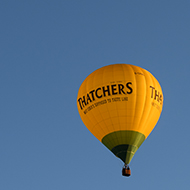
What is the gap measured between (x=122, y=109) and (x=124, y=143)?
8.65 feet

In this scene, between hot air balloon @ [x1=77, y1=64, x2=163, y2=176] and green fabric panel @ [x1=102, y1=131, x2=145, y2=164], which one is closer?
green fabric panel @ [x1=102, y1=131, x2=145, y2=164]

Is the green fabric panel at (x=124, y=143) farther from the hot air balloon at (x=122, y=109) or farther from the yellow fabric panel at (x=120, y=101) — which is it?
the yellow fabric panel at (x=120, y=101)

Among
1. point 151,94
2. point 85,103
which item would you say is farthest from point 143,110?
point 85,103

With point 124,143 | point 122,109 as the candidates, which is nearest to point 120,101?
point 122,109

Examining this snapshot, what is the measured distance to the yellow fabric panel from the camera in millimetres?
51406

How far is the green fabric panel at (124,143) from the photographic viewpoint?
5119 cm

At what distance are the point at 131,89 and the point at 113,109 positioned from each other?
213cm

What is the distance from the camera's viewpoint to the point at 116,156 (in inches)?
2032

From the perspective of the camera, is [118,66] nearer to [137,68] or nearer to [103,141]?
[137,68]

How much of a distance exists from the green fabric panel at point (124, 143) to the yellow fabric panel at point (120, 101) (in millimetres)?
397

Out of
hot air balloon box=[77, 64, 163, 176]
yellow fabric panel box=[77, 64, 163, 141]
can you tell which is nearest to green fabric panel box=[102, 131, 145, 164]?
hot air balloon box=[77, 64, 163, 176]

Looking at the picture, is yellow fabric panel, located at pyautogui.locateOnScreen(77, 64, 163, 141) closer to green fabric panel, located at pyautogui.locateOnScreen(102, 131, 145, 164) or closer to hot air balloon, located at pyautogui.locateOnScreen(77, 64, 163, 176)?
hot air balloon, located at pyautogui.locateOnScreen(77, 64, 163, 176)

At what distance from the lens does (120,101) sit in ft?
169

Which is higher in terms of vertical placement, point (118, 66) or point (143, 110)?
point (118, 66)
